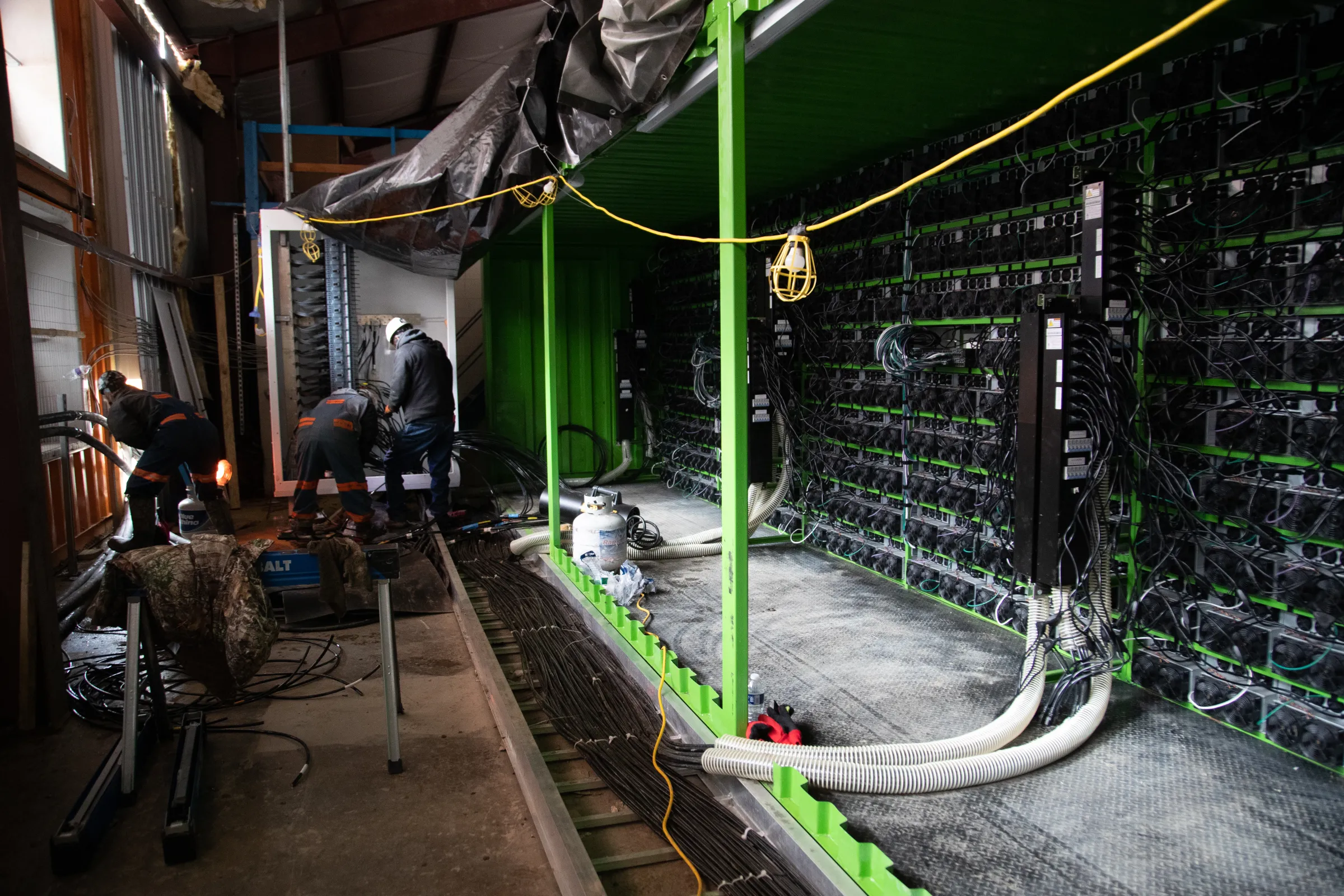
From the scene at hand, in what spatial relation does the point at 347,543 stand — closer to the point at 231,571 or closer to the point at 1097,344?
the point at 231,571

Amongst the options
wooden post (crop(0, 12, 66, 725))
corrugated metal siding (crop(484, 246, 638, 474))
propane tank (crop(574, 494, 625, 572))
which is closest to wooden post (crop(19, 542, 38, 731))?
wooden post (crop(0, 12, 66, 725))

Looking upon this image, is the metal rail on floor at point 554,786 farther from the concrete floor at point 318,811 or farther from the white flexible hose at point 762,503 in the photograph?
the white flexible hose at point 762,503

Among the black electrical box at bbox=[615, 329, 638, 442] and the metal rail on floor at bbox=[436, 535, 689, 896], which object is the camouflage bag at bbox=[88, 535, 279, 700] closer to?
the metal rail on floor at bbox=[436, 535, 689, 896]

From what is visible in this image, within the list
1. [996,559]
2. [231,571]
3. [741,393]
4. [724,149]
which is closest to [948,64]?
[724,149]

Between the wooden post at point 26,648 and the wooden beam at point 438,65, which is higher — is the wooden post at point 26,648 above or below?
below

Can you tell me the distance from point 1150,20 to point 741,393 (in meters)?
2.11

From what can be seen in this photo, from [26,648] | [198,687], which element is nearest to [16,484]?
[26,648]

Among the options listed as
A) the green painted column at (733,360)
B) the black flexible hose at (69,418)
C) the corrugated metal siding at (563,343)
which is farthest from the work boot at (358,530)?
the green painted column at (733,360)

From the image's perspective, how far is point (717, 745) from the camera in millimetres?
3260

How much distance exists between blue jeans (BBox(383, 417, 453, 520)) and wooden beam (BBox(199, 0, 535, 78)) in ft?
16.1

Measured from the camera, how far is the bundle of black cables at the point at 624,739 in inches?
111

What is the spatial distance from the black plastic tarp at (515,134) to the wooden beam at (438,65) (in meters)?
4.74

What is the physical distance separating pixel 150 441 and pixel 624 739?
16.8 feet

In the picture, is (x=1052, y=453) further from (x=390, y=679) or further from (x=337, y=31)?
(x=337, y=31)
